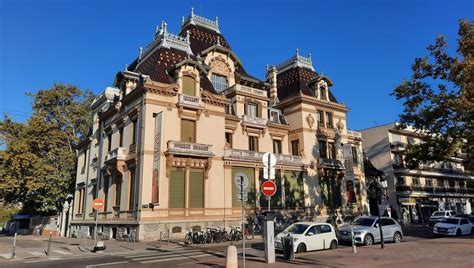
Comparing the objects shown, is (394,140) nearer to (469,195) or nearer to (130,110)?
(469,195)

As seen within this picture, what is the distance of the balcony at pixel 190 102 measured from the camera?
29125 millimetres

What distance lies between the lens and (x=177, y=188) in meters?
27.7

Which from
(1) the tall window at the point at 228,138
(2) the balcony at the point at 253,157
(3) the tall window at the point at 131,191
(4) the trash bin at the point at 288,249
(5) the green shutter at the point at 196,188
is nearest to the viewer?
(4) the trash bin at the point at 288,249

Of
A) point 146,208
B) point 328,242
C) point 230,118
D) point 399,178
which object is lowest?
point 328,242

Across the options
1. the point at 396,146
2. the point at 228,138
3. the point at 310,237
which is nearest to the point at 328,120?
the point at 228,138

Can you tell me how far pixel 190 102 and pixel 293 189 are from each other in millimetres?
14333

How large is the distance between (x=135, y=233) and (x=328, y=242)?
560 inches

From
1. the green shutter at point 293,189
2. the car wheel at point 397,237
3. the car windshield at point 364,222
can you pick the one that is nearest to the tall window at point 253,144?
the green shutter at point 293,189

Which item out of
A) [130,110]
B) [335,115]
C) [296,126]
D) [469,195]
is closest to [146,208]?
[130,110]

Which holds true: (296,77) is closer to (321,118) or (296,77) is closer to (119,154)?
(321,118)

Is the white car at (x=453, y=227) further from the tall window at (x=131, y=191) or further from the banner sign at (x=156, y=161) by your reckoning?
the tall window at (x=131, y=191)

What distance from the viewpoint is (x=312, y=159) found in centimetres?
3734

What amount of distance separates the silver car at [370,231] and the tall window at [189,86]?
1669cm

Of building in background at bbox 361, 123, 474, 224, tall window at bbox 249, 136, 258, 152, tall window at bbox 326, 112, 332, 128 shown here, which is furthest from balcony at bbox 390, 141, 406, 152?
tall window at bbox 249, 136, 258, 152
